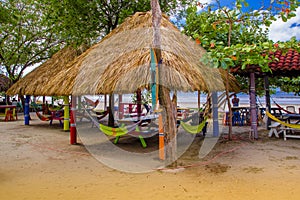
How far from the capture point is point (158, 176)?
3.32m

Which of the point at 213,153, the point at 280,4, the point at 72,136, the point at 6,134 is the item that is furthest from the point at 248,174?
the point at 6,134

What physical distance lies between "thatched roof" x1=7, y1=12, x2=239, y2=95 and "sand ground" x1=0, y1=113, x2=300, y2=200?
Result: 1.27 m

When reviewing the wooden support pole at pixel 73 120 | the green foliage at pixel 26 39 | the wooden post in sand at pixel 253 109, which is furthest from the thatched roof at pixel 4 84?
the wooden post in sand at pixel 253 109

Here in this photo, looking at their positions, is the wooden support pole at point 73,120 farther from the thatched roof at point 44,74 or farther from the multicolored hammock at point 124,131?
the thatched roof at point 44,74

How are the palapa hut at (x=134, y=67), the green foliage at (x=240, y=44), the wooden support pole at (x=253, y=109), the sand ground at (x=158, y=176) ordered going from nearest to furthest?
the sand ground at (x=158, y=176)
the green foliage at (x=240, y=44)
the palapa hut at (x=134, y=67)
the wooden support pole at (x=253, y=109)

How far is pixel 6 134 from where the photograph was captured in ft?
22.1

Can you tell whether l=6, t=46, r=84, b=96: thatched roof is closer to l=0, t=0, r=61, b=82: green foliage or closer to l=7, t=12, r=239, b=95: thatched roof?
l=7, t=12, r=239, b=95: thatched roof

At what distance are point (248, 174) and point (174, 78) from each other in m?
1.78

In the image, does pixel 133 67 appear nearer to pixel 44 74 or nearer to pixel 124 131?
pixel 124 131

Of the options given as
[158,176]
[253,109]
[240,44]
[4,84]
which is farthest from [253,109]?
[4,84]

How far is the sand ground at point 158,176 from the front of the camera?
275 cm

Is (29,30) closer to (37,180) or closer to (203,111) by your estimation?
(203,111)

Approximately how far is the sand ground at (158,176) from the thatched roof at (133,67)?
1.27m

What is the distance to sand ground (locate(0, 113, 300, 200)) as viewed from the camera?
2746 mm
